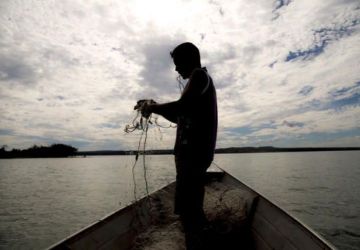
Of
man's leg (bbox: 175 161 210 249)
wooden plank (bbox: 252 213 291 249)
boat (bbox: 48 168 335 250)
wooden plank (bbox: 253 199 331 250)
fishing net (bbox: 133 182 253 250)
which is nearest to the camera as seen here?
man's leg (bbox: 175 161 210 249)

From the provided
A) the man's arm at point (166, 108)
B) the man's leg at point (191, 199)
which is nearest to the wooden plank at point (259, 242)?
the man's leg at point (191, 199)

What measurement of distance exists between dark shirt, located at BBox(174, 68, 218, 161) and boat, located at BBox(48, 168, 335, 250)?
1396 millimetres

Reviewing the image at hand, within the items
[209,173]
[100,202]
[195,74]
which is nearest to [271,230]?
[195,74]

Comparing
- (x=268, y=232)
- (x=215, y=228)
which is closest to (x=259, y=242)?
(x=268, y=232)

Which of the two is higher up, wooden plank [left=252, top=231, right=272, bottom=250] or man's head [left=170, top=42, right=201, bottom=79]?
man's head [left=170, top=42, right=201, bottom=79]

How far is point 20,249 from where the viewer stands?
1103 centimetres

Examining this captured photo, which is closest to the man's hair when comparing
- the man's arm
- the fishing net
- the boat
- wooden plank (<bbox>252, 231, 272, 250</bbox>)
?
the man's arm

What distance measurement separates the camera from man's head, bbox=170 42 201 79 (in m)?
2.83

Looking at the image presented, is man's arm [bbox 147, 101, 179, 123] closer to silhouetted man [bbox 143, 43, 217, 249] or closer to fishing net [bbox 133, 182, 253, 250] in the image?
silhouetted man [bbox 143, 43, 217, 249]

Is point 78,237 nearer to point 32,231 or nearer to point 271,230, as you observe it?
point 271,230

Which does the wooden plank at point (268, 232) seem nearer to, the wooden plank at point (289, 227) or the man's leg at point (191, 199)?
the wooden plank at point (289, 227)

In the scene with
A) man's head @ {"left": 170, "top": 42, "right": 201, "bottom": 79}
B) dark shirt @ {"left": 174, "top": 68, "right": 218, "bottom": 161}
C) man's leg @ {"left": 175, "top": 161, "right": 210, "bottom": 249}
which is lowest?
man's leg @ {"left": 175, "top": 161, "right": 210, "bottom": 249}

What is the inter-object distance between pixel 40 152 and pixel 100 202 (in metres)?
169

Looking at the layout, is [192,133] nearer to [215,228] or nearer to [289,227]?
[289,227]
